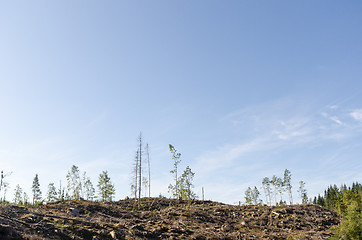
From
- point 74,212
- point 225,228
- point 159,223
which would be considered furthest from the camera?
point 225,228

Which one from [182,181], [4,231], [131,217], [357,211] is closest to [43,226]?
[4,231]

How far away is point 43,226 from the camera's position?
15.1 m

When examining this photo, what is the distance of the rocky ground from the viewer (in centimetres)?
1538

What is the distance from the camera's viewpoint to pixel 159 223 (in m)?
22.8

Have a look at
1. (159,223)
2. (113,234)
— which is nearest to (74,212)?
(113,234)

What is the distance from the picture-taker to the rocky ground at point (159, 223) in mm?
15375

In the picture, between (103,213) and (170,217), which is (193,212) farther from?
(103,213)

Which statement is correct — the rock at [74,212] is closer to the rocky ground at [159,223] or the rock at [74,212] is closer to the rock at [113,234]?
the rocky ground at [159,223]

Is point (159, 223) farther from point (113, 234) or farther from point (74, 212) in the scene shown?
point (74, 212)

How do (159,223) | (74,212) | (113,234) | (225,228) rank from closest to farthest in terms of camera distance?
(113,234), (74,212), (159,223), (225,228)

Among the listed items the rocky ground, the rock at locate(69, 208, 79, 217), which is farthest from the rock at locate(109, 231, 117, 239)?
the rock at locate(69, 208, 79, 217)

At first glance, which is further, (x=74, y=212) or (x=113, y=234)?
(x=74, y=212)

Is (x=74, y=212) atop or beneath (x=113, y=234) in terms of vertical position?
atop

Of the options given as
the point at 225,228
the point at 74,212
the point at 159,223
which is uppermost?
the point at 74,212
